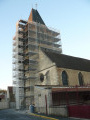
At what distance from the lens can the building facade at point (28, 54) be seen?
29.0 metres

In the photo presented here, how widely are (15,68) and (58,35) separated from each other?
15.1 meters

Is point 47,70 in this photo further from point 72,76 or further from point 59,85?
point 59,85

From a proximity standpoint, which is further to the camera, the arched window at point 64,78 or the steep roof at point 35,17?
the steep roof at point 35,17

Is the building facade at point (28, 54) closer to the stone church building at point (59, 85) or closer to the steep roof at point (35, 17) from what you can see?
the stone church building at point (59, 85)

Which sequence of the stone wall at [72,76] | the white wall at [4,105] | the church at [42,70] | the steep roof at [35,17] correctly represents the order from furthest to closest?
the steep roof at [35,17] → the white wall at [4,105] → the stone wall at [72,76] → the church at [42,70]

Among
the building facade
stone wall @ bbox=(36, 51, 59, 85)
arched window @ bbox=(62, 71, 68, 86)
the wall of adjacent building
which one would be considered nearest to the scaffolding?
the building facade

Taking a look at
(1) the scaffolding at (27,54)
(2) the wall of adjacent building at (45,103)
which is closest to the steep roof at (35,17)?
(1) the scaffolding at (27,54)

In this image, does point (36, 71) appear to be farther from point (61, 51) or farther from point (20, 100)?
point (61, 51)

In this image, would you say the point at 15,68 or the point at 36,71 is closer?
the point at 36,71

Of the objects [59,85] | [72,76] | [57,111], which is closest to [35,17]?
[72,76]

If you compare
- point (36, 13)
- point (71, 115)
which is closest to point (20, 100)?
point (71, 115)

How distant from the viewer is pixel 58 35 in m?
38.9

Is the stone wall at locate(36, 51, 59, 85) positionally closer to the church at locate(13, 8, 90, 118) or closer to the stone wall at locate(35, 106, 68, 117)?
the church at locate(13, 8, 90, 118)

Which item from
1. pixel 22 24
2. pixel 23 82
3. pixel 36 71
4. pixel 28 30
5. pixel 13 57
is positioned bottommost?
pixel 23 82
